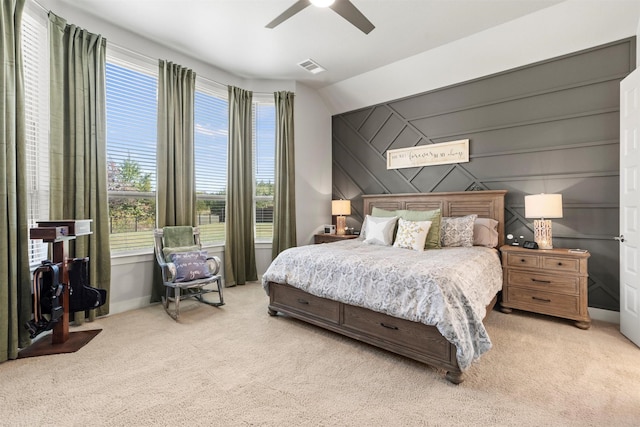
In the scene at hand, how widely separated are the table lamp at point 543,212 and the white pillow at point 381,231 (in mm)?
1409

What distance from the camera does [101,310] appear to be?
3.12 metres

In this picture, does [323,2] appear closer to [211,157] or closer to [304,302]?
[304,302]

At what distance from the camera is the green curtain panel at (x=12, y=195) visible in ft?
7.13

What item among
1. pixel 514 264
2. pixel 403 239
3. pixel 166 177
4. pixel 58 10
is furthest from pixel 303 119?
pixel 514 264

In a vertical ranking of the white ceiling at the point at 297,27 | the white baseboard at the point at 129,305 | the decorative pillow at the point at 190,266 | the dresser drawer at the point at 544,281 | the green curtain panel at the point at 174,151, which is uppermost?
the white ceiling at the point at 297,27

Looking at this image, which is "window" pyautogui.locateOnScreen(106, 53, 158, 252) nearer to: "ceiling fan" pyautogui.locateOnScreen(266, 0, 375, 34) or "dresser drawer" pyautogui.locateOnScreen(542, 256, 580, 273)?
"ceiling fan" pyautogui.locateOnScreen(266, 0, 375, 34)

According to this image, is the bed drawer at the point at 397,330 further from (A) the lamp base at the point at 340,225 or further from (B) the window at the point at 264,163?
(B) the window at the point at 264,163

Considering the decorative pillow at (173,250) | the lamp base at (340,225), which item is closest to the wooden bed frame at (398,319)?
the decorative pillow at (173,250)

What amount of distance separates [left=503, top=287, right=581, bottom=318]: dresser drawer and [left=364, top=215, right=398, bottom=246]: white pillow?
4.55 feet

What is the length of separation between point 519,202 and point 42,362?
4.87 metres

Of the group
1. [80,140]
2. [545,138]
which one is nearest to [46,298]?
[80,140]

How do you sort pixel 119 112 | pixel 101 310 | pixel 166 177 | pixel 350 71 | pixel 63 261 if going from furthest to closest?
pixel 350 71, pixel 166 177, pixel 119 112, pixel 101 310, pixel 63 261

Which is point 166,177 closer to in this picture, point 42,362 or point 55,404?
point 42,362

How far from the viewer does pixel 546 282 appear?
3.00 m
